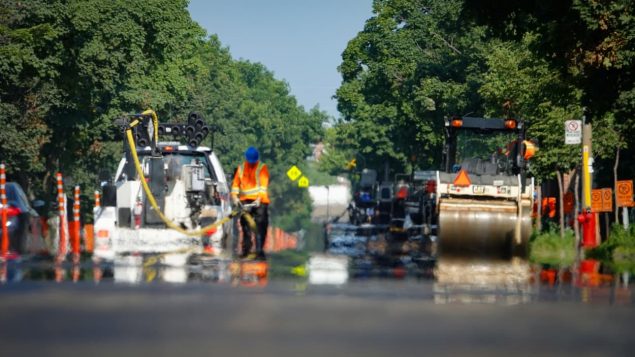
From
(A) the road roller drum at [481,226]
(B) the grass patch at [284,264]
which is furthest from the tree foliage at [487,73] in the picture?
(B) the grass patch at [284,264]

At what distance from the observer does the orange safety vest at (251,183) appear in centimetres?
2078

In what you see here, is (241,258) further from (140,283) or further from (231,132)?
(231,132)

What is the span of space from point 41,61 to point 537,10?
28438mm

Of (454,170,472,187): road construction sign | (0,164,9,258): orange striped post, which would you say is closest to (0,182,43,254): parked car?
(0,164,9,258): orange striped post

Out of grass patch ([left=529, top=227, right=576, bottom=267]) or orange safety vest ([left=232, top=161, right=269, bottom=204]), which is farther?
grass patch ([left=529, top=227, right=576, bottom=267])

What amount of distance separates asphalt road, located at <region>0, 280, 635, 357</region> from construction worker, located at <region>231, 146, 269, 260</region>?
7751 mm

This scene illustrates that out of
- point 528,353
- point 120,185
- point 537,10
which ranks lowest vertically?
point 528,353

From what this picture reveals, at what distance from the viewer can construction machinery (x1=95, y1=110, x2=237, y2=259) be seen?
23.1m

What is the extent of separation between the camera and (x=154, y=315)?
1020 cm

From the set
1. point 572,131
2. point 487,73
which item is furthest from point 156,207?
point 487,73

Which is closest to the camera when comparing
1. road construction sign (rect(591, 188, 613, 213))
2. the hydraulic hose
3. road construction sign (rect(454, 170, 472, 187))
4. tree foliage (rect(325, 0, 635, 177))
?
the hydraulic hose

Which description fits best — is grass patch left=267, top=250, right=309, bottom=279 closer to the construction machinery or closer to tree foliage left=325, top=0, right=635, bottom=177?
the construction machinery

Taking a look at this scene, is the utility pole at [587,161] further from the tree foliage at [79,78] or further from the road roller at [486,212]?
the tree foliage at [79,78]

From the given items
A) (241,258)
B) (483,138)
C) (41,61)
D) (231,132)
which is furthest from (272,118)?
(241,258)
